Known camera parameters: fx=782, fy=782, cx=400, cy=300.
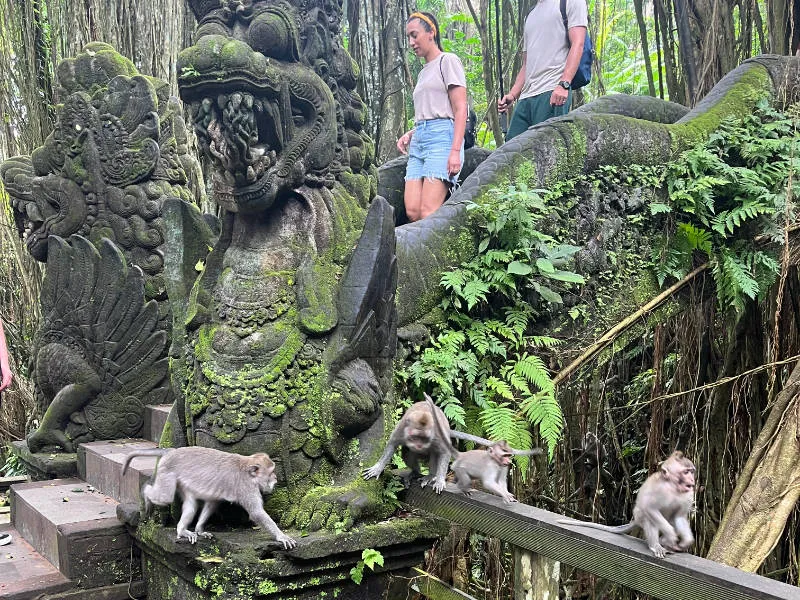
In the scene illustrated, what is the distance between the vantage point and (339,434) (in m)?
3.28

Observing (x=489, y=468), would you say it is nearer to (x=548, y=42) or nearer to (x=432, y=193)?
(x=432, y=193)

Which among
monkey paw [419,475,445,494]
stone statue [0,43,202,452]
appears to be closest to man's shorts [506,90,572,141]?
stone statue [0,43,202,452]

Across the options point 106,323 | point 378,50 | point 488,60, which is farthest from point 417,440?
point 488,60

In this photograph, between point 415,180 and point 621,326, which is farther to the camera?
point 415,180

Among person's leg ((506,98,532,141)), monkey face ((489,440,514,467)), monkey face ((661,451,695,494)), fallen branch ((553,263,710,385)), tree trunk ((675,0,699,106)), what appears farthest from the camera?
tree trunk ((675,0,699,106))

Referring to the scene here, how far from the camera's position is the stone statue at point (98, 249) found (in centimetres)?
528

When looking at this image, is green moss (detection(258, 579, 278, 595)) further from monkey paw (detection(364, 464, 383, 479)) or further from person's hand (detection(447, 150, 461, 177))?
person's hand (detection(447, 150, 461, 177))

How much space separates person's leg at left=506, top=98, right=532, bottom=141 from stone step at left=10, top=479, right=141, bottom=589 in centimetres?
385

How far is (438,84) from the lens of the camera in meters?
5.27

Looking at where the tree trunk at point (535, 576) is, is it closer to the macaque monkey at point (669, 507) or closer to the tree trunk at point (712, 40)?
the macaque monkey at point (669, 507)

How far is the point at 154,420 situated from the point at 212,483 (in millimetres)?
2455

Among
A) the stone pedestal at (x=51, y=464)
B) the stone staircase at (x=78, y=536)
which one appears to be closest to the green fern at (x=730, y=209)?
the stone staircase at (x=78, y=536)

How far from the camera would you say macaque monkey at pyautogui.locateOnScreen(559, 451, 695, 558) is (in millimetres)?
2254

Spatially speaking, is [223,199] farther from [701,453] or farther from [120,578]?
[701,453]
